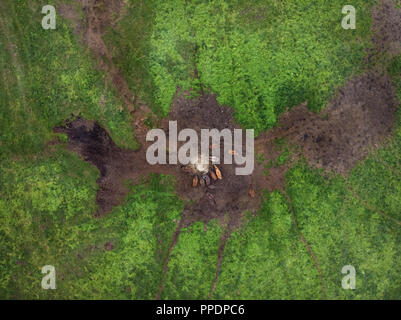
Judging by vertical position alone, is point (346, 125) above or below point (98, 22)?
below

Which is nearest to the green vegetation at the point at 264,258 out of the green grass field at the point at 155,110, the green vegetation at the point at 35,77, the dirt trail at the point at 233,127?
the green grass field at the point at 155,110

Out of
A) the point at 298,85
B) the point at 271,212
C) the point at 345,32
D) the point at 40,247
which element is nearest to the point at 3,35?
the point at 40,247

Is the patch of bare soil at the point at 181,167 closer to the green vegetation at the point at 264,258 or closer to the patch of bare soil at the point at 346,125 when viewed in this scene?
the green vegetation at the point at 264,258

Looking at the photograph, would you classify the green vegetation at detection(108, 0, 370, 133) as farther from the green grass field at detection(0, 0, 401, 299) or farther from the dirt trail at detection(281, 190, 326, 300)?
the dirt trail at detection(281, 190, 326, 300)

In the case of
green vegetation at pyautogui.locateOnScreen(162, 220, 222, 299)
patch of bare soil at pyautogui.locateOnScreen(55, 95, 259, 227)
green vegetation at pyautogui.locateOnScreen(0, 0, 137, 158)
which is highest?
green vegetation at pyautogui.locateOnScreen(0, 0, 137, 158)

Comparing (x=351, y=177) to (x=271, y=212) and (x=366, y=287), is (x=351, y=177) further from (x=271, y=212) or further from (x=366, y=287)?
(x=366, y=287)

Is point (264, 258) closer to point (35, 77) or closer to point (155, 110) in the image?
point (155, 110)

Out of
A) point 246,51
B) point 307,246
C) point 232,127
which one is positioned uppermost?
point 246,51

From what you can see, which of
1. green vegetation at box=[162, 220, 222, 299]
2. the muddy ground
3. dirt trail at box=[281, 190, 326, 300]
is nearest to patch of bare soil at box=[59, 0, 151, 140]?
the muddy ground

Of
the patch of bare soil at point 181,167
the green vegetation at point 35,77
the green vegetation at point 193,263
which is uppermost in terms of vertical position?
the green vegetation at point 35,77

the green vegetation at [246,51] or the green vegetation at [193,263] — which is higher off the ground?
the green vegetation at [246,51]

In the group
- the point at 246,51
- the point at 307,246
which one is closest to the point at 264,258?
the point at 307,246
